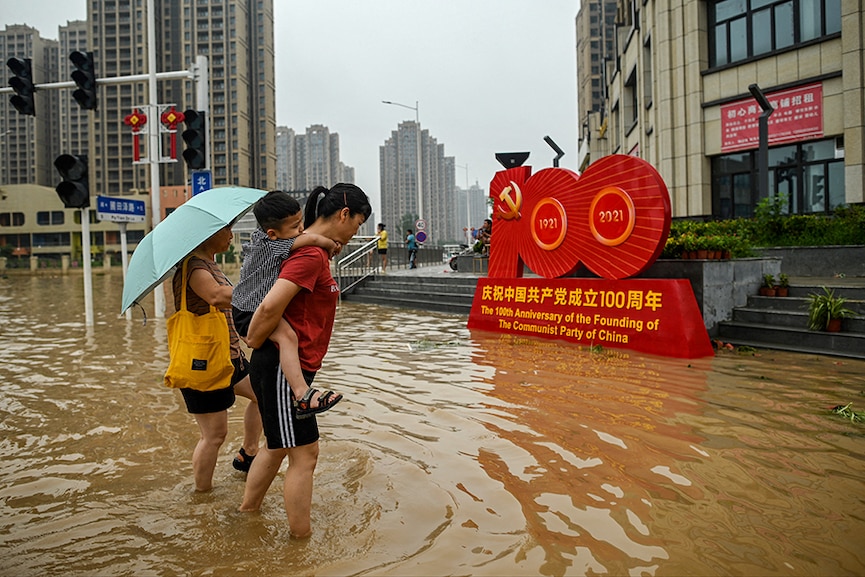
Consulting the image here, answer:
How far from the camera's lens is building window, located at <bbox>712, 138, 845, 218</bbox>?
16.0m

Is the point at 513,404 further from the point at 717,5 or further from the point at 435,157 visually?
the point at 435,157

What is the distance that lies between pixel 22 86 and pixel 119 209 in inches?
109

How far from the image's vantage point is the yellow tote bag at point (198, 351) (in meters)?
3.28

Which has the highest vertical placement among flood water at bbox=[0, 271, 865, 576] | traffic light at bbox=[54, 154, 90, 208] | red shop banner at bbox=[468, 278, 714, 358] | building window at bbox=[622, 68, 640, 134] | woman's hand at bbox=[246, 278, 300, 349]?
building window at bbox=[622, 68, 640, 134]

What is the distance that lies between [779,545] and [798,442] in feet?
5.65

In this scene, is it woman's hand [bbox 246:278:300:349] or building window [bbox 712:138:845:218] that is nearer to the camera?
woman's hand [bbox 246:278:300:349]

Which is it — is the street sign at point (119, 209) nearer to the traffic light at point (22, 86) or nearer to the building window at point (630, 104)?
the traffic light at point (22, 86)

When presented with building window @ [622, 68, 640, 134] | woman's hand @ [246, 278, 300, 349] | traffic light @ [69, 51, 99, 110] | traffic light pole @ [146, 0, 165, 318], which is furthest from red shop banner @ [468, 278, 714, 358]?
building window @ [622, 68, 640, 134]

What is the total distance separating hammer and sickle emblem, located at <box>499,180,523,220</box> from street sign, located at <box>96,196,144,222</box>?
708cm

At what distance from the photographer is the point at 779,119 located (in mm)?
16484

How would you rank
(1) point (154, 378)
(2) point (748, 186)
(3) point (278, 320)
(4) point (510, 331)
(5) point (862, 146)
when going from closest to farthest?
(3) point (278, 320) → (1) point (154, 378) → (4) point (510, 331) → (5) point (862, 146) → (2) point (748, 186)

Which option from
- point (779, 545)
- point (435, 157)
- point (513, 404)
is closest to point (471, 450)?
point (513, 404)

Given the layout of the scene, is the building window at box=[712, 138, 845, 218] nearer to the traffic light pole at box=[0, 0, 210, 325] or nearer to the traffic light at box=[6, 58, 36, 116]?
the traffic light pole at box=[0, 0, 210, 325]

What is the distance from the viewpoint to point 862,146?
48.2ft
